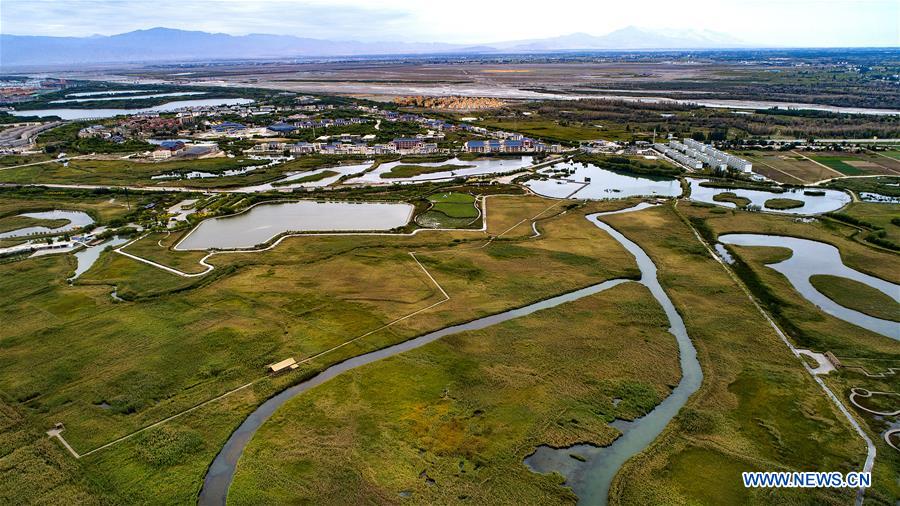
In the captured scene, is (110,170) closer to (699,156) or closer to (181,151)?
(181,151)

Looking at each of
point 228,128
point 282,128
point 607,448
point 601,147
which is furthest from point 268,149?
point 607,448

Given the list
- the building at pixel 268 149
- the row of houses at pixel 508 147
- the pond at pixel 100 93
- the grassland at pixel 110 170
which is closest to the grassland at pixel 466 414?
the grassland at pixel 110 170

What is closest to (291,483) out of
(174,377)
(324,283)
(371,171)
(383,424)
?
(383,424)

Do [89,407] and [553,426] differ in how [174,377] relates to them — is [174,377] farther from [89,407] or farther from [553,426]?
[553,426]

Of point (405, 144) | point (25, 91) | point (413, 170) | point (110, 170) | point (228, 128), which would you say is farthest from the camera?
point (25, 91)

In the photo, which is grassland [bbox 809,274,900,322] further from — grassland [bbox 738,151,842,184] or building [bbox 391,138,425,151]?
building [bbox 391,138,425,151]

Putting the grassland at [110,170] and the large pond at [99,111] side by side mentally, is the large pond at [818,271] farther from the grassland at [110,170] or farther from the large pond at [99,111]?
the large pond at [99,111]

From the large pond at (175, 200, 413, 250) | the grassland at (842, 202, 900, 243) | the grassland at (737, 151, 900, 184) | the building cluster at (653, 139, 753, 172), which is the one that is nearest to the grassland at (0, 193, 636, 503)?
the large pond at (175, 200, 413, 250)
